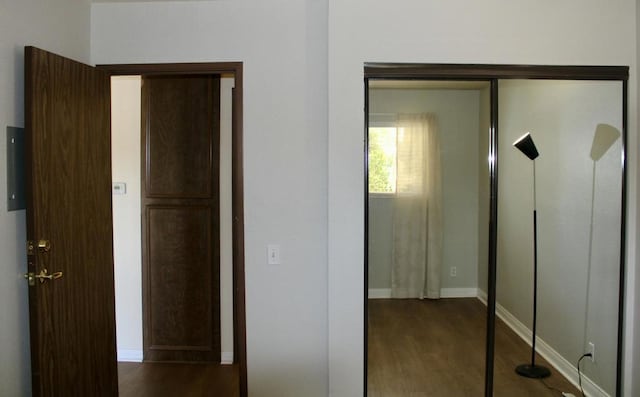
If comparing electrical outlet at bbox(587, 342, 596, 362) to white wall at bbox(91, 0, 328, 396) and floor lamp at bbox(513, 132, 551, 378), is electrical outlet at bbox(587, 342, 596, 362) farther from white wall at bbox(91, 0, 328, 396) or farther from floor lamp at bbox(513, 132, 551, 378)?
white wall at bbox(91, 0, 328, 396)

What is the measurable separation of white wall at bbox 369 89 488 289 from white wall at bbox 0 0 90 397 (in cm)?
170

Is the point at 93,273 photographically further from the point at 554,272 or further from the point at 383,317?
the point at 554,272

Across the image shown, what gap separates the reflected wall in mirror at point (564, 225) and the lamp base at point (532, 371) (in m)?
0.03

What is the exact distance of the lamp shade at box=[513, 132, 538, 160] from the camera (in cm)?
262

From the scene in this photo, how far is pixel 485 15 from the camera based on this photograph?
2537 mm

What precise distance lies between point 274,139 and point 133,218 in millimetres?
1644

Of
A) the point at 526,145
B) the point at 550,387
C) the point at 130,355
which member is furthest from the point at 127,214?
the point at 550,387

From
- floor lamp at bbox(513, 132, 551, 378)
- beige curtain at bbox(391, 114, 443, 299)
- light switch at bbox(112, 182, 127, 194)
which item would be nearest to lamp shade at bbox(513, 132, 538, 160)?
floor lamp at bbox(513, 132, 551, 378)

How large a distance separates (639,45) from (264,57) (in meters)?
2.04

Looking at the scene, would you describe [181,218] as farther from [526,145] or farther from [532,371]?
[532,371]

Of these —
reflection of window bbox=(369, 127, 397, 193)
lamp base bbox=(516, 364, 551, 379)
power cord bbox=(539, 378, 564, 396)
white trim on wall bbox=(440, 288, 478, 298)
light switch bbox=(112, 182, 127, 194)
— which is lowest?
power cord bbox=(539, 378, 564, 396)

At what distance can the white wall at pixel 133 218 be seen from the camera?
145 inches

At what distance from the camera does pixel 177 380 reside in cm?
344

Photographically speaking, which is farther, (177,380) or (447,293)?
(177,380)
